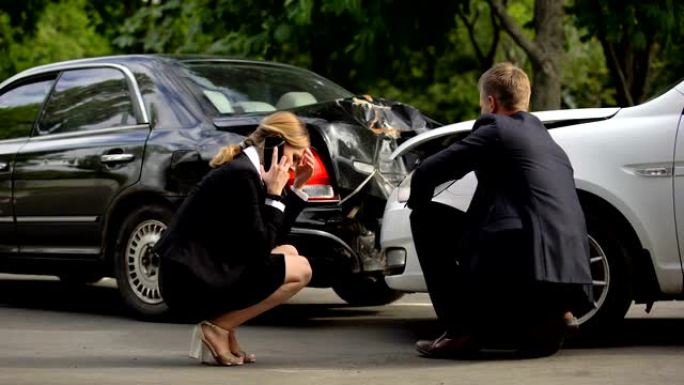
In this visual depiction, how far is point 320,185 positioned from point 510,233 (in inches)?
71.8

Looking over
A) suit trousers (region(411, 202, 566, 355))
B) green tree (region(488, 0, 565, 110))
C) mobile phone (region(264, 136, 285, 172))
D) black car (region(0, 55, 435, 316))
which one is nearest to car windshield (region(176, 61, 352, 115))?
black car (region(0, 55, 435, 316))

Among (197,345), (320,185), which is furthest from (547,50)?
(197,345)

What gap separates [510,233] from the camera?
7.72m

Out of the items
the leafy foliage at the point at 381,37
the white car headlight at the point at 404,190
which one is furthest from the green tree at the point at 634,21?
the white car headlight at the point at 404,190

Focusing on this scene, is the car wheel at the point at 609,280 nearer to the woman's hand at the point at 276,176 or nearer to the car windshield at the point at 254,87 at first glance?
the woman's hand at the point at 276,176

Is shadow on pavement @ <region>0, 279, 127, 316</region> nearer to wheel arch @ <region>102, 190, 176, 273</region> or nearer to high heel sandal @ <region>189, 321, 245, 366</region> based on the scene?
wheel arch @ <region>102, 190, 176, 273</region>

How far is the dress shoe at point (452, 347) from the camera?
8008 millimetres

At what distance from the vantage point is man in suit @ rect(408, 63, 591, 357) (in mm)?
7719

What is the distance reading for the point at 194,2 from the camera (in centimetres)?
2381

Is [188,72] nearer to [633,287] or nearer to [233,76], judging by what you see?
[233,76]

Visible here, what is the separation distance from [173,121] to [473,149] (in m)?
2.71

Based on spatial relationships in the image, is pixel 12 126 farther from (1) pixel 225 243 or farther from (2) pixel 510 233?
(2) pixel 510 233

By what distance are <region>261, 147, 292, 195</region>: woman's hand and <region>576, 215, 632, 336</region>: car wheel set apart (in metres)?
1.70

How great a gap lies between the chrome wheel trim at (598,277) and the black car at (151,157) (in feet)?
4.00
